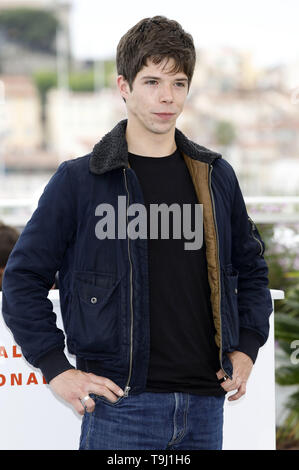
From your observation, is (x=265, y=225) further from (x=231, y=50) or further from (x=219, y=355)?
(x=231, y=50)

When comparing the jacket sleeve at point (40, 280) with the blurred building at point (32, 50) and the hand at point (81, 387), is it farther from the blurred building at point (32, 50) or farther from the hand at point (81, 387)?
the blurred building at point (32, 50)

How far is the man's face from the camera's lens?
1.58 meters

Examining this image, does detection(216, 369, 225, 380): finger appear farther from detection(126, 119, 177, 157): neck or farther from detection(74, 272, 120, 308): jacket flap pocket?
detection(126, 119, 177, 157): neck

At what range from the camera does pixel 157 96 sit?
5.18 ft

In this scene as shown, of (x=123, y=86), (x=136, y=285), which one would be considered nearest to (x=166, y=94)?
(x=123, y=86)

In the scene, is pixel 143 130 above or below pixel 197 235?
above

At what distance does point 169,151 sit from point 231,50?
75.9 meters

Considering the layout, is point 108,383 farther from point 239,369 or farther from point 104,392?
point 239,369

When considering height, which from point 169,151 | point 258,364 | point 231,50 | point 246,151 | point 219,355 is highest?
point 231,50

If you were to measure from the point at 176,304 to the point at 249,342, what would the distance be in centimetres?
26

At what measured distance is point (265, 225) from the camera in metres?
4.81

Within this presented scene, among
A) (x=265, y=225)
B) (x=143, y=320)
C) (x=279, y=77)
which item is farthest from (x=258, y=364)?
(x=279, y=77)

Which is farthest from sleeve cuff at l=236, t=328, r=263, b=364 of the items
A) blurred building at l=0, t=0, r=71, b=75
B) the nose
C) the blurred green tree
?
the blurred green tree

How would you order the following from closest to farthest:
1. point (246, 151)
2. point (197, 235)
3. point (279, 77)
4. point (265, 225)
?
point (197, 235)
point (265, 225)
point (246, 151)
point (279, 77)
